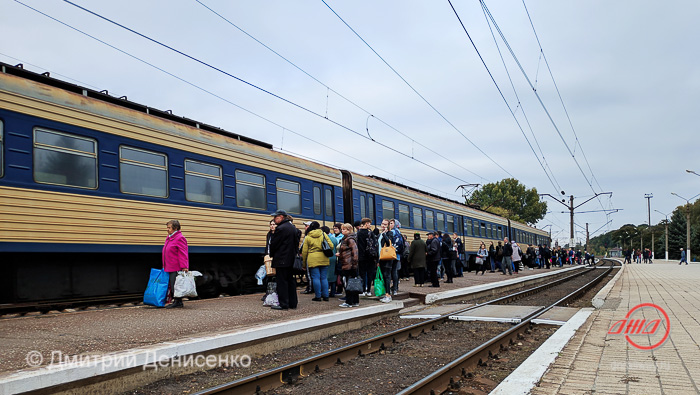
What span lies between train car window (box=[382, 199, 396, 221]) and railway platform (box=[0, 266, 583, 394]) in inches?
349

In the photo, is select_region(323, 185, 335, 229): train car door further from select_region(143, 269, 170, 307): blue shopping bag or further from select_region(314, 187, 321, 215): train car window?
select_region(143, 269, 170, 307): blue shopping bag

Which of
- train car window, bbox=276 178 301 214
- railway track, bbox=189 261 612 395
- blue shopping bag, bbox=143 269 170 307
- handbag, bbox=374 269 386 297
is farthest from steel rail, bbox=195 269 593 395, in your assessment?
train car window, bbox=276 178 301 214

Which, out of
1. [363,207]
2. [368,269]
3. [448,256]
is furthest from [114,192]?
[448,256]

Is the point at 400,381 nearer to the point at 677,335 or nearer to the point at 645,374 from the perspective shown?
the point at 645,374

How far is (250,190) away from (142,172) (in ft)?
9.78

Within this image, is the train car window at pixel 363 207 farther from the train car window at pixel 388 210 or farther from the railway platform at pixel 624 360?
the railway platform at pixel 624 360

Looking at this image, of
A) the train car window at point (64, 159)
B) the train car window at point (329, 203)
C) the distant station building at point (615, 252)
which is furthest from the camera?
the distant station building at point (615, 252)

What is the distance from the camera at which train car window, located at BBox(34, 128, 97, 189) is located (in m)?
8.22

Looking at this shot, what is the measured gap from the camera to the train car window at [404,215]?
2031 cm

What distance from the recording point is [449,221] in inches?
1009

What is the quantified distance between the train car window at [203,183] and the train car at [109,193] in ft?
0.07

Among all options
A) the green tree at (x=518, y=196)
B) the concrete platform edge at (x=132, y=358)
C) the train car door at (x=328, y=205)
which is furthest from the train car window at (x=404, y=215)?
the green tree at (x=518, y=196)

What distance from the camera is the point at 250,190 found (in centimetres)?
1245

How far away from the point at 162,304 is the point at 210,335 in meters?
3.00
